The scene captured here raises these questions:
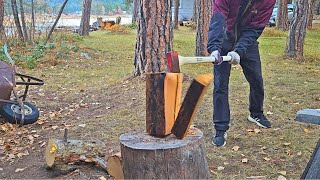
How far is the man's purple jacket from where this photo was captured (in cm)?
416

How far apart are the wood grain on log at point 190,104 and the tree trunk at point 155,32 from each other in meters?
4.18

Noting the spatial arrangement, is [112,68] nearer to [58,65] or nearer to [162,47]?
[58,65]

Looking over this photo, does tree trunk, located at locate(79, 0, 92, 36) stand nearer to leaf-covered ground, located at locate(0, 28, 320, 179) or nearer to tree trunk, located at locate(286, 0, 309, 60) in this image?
leaf-covered ground, located at locate(0, 28, 320, 179)

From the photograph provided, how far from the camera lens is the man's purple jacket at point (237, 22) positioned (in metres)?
4.16

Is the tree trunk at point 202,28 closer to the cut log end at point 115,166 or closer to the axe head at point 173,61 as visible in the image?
the cut log end at point 115,166

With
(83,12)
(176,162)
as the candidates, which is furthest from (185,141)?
(83,12)

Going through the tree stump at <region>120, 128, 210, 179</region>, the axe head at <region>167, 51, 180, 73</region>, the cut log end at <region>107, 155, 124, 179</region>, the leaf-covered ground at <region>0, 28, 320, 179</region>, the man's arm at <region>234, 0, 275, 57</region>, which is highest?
the man's arm at <region>234, 0, 275, 57</region>

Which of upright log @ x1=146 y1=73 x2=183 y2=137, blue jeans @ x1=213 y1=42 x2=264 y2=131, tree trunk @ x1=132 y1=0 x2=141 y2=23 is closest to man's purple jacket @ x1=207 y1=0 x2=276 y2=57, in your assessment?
blue jeans @ x1=213 y1=42 x2=264 y2=131

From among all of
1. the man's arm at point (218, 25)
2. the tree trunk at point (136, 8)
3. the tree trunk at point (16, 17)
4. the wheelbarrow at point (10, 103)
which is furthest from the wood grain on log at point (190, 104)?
the tree trunk at point (16, 17)

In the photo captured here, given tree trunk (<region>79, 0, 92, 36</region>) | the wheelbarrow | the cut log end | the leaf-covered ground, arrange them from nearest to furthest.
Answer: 1. the cut log end
2. the leaf-covered ground
3. the wheelbarrow
4. tree trunk (<region>79, 0, 92, 36</region>)

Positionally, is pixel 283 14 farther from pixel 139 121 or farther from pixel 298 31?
pixel 139 121

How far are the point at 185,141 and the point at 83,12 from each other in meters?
18.9

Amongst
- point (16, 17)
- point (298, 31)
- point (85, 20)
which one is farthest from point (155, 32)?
point (85, 20)

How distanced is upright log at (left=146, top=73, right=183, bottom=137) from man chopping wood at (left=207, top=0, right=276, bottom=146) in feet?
3.63
